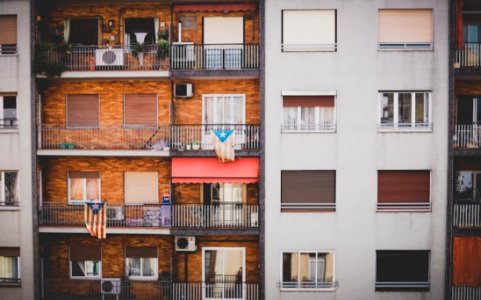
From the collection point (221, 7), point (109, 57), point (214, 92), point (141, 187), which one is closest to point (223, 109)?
point (214, 92)

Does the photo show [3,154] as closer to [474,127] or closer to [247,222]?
[247,222]

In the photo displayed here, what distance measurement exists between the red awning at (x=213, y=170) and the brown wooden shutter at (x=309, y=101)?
211cm

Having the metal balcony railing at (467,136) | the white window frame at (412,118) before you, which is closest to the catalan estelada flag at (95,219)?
the white window frame at (412,118)

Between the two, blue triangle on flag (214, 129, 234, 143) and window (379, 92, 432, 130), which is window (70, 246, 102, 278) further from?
window (379, 92, 432, 130)

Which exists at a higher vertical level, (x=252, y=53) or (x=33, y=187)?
(x=252, y=53)

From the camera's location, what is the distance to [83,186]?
16219mm

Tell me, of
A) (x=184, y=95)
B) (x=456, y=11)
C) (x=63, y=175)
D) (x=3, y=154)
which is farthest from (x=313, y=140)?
(x=3, y=154)

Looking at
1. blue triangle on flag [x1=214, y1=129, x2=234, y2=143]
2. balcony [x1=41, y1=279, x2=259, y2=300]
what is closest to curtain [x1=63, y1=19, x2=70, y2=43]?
blue triangle on flag [x1=214, y1=129, x2=234, y2=143]

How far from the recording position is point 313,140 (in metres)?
15.0

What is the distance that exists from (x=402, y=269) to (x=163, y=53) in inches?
409

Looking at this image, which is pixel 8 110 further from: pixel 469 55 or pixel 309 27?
pixel 469 55

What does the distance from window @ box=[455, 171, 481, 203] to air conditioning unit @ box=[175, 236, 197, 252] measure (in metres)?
8.88

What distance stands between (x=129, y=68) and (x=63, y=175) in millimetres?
4328

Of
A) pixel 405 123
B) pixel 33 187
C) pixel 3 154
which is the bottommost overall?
pixel 33 187
